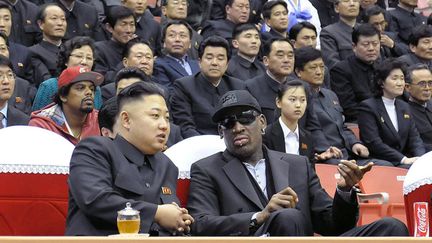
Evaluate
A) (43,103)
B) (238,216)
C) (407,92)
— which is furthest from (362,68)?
(238,216)

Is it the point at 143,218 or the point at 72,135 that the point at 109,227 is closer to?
the point at 143,218

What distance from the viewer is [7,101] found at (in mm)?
8234

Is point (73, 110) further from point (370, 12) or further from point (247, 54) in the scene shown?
point (370, 12)

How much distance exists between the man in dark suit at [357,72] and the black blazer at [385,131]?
805 mm

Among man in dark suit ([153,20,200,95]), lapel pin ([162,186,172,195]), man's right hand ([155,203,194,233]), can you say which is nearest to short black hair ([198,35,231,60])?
man in dark suit ([153,20,200,95])

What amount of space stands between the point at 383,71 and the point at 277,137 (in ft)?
6.37

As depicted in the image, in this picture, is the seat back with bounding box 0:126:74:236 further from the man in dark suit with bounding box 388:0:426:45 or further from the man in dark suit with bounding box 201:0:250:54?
the man in dark suit with bounding box 388:0:426:45

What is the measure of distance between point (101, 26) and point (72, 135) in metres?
3.80

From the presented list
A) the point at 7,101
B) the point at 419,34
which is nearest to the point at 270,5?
the point at 419,34

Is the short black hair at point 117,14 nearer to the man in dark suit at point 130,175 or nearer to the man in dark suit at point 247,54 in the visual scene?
the man in dark suit at point 247,54

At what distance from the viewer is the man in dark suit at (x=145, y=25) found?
10922mm

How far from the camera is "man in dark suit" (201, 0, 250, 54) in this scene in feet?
37.3

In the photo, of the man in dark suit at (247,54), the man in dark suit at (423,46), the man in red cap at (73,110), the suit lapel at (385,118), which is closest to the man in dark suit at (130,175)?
the man in red cap at (73,110)

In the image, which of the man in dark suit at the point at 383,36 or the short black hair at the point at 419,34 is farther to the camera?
the man in dark suit at the point at 383,36
